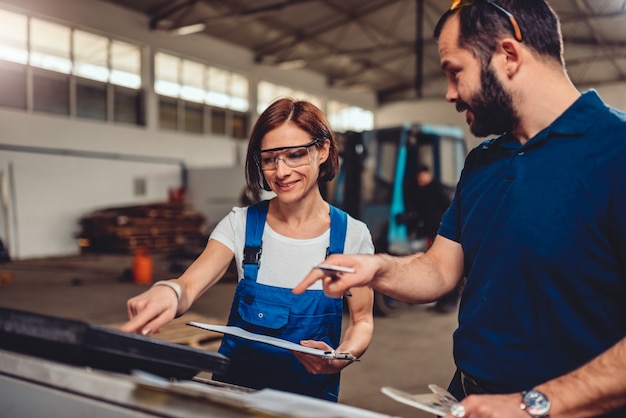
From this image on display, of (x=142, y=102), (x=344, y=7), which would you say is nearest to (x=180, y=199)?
(x=142, y=102)

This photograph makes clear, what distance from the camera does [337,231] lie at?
1.85 meters

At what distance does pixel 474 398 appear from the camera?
105 cm

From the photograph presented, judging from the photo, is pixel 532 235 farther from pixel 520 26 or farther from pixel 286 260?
pixel 286 260

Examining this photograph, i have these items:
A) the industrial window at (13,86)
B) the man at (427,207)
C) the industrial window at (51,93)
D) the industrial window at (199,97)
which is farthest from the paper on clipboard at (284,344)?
the industrial window at (199,97)

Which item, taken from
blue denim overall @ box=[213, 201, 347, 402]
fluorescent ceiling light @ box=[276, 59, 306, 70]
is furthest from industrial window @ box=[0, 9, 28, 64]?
blue denim overall @ box=[213, 201, 347, 402]

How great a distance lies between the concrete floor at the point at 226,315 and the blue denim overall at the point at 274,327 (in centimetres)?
207

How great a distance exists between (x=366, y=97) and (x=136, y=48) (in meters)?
10.8

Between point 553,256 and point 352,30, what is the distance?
50.9 ft

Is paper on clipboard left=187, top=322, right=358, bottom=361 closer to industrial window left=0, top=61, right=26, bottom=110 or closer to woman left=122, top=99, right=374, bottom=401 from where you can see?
woman left=122, top=99, right=374, bottom=401

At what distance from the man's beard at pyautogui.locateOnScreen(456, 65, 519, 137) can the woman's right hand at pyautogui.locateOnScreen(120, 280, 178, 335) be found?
102cm

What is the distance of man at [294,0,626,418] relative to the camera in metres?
1.09

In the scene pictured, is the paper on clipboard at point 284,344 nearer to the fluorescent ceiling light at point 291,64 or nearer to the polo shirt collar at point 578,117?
the polo shirt collar at point 578,117

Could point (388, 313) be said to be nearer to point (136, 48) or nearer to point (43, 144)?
point (43, 144)

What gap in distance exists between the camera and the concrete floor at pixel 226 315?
Answer: 4.25 meters
